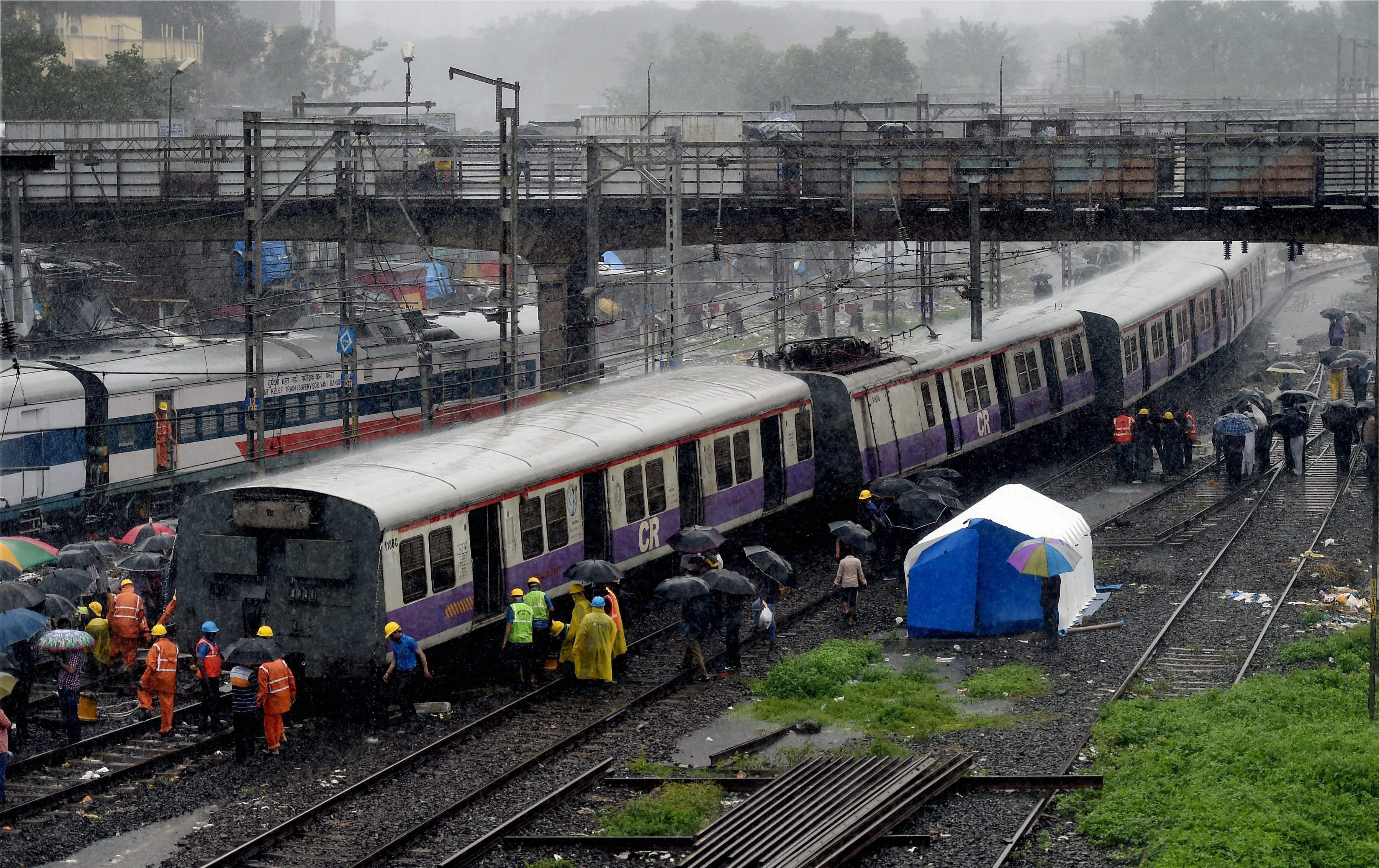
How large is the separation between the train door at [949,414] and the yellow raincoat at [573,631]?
1162 centimetres

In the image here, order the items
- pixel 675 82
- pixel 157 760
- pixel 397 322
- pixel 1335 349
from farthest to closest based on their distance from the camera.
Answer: pixel 675 82
pixel 1335 349
pixel 397 322
pixel 157 760

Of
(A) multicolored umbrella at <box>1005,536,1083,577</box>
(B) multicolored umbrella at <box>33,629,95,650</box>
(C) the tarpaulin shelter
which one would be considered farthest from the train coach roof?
(A) multicolored umbrella at <box>1005,536,1083,577</box>

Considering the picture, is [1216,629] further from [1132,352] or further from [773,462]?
[1132,352]

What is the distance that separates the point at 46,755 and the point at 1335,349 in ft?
111

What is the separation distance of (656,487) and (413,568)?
5.16 metres

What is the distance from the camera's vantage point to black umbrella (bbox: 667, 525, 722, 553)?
1983 cm

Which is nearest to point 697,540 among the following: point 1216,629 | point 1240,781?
point 1216,629

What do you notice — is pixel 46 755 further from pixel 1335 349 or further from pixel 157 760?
pixel 1335 349

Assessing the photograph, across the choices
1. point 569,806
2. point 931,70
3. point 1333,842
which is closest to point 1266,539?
point 1333,842

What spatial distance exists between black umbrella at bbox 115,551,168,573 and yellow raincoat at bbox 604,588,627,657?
5788 millimetres

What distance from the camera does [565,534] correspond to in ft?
63.4

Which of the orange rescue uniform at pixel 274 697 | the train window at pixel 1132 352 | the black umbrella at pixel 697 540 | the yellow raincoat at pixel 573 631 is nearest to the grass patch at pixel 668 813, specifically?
the orange rescue uniform at pixel 274 697

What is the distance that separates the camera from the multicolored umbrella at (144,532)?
21.3 m

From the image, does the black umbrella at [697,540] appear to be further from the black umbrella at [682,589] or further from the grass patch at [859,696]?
the grass patch at [859,696]
